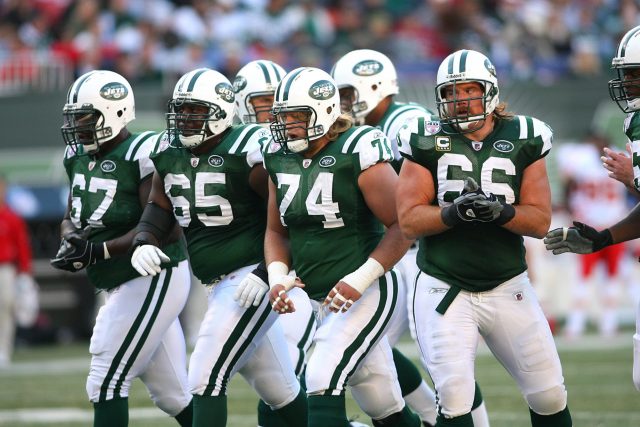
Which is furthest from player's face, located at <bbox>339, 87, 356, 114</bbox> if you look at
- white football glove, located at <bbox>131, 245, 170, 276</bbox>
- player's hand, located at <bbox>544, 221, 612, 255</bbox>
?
Answer: player's hand, located at <bbox>544, 221, 612, 255</bbox>

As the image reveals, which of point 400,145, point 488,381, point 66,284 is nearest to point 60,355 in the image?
point 66,284

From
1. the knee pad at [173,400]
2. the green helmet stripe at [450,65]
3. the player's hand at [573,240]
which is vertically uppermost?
the green helmet stripe at [450,65]

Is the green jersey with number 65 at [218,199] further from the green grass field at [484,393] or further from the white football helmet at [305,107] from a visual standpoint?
the green grass field at [484,393]

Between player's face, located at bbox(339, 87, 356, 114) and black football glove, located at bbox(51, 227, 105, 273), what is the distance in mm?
1786

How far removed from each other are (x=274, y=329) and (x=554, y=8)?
38.6 feet

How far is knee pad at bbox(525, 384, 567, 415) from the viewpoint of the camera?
5191 mm

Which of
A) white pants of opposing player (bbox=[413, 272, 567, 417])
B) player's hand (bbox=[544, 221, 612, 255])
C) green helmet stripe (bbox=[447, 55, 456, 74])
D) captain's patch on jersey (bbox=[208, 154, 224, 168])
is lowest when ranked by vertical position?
white pants of opposing player (bbox=[413, 272, 567, 417])

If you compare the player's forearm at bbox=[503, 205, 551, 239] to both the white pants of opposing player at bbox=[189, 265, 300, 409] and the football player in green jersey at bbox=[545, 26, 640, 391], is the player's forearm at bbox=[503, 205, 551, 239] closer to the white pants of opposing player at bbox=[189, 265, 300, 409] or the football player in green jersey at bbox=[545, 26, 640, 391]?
the football player in green jersey at bbox=[545, 26, 640, 391]

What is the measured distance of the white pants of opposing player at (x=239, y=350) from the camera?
5.52 meters

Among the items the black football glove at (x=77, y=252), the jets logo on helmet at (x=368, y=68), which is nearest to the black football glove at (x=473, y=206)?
the black football glove at (x=77, y=252)

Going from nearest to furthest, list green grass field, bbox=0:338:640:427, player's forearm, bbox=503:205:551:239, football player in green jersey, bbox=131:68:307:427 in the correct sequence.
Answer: player's forearm, bbox=503:205:551:239 → football player in green jersey, bbox=131:68:307:427 → green grass field, bbox=0:338:640:427

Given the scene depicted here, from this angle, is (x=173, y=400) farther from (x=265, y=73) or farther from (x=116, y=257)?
(x=265, y=73)

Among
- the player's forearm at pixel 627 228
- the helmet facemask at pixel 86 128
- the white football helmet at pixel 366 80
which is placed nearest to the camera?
the player's forearm at pixel 627 228

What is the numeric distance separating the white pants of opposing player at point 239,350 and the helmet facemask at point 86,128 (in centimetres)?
96
